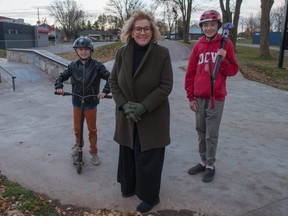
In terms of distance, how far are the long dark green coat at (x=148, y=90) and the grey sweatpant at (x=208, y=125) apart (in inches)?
25.6

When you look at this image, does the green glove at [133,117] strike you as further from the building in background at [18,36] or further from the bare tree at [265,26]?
the building in background at [18,36]

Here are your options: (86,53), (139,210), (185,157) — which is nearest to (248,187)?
(185,157)

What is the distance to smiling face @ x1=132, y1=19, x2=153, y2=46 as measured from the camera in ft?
9.92

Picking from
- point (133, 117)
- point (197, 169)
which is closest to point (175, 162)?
point (197, 169)

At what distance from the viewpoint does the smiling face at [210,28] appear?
137 inches

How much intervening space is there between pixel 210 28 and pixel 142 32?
88 centimetres

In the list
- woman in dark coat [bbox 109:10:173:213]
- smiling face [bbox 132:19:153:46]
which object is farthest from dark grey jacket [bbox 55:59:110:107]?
smiling face [bbox 132:19:153:46]

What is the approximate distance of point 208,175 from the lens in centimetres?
387

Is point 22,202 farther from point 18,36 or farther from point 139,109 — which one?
point 18,36

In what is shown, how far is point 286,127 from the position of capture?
615 centimetres

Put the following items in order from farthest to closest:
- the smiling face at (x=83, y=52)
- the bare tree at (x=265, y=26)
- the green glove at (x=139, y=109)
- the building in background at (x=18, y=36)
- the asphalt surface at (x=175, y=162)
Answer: the building in background at (x=18, y=36)
the bare tree at (x=265, y=26)
the smiling face at (x=83, y=52)
the asphalt surface at (x=175, y=162)
the green glove at (x=139, y=109)

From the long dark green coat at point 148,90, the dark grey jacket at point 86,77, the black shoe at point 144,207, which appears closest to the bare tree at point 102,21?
the dark grey jacket at point 86,77

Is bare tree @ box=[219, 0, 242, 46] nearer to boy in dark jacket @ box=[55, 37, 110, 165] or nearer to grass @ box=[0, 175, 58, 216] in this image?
boy in dark jacket @ box=[55, 37, 110, 165]

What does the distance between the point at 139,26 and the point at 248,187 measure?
222 cm
